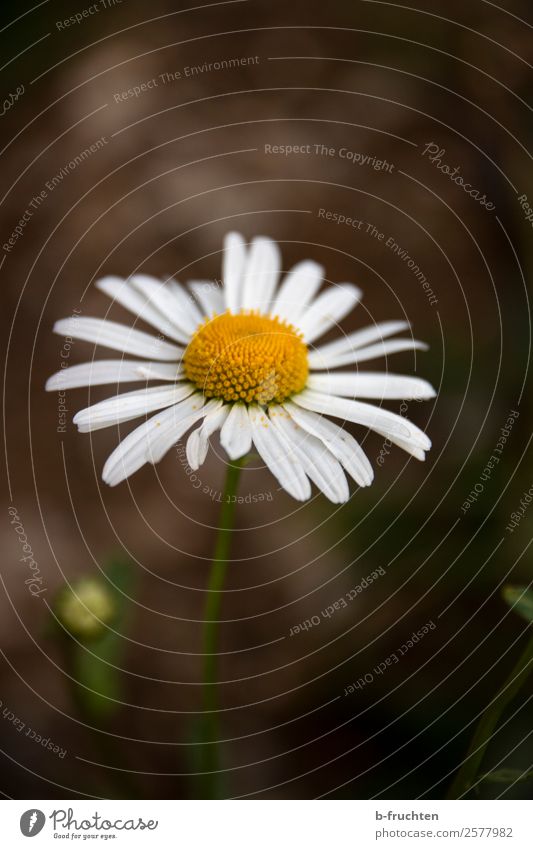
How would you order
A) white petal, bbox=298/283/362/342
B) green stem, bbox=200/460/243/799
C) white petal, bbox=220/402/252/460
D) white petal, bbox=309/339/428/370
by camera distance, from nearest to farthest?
white petal, bbox=220/402/252/460 < green stem, bbox=200/460/243/799 < white petal, bbox=309/339/428/370 < white petal, bbox=298/283/362/342

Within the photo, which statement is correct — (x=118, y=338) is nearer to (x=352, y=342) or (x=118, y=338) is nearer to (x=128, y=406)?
(x=128, y=406)

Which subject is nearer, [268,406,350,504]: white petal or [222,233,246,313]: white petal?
[268,406,350,504]: white petal

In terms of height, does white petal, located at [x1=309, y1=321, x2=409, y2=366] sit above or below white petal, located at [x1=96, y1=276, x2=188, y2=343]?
below

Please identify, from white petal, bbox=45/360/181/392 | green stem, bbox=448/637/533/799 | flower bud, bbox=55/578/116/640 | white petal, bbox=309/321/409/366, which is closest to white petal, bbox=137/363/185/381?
white petal, bbox=45/360/181/392

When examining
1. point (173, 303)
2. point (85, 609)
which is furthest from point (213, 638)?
point (173, 303)

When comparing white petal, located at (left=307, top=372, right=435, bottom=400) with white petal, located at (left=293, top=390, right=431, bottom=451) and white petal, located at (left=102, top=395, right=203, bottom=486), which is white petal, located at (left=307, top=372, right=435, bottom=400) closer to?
white petal, located at (left=293, top=390, right=431, bottom=451)

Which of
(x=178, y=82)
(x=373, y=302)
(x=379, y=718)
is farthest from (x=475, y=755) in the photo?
(x=178, y=82)
